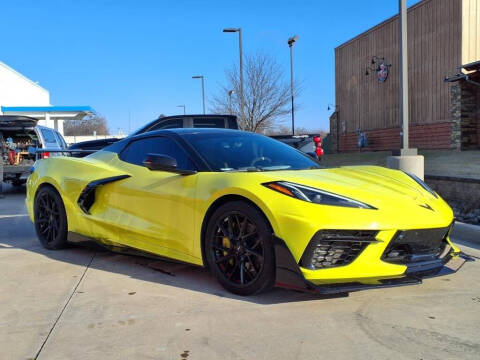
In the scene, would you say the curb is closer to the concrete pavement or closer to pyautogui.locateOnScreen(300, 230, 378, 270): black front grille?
the concrete pavement

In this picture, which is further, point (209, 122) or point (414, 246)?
point (209, 122)

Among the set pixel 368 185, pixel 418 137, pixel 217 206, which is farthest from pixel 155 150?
pixel 418 137

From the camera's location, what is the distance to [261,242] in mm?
3209

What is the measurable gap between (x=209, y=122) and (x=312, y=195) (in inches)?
285

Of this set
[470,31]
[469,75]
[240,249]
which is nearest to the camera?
[240,249]

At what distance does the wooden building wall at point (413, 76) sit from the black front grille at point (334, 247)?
60.1 feet

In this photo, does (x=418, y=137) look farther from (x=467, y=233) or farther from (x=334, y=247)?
(x=334, y=247)

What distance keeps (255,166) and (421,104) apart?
767 inches

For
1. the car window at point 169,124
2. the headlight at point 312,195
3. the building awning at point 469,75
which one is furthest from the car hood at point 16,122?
the building awning at point 469,75

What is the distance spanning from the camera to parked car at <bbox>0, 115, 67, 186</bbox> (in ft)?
38.2

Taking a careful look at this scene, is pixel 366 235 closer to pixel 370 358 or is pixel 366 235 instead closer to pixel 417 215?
pixel 417 215

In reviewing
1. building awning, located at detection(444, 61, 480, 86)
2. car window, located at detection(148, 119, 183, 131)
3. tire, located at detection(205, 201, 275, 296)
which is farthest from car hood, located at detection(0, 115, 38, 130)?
building awning, located at detection(444, 61, 480, 86)

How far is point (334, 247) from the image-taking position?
3027 mm

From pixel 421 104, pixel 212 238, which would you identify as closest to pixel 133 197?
pixel 212 238
